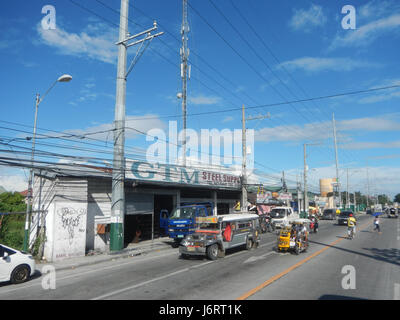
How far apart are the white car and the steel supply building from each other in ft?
14.2

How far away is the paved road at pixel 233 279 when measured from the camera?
8.55 meters

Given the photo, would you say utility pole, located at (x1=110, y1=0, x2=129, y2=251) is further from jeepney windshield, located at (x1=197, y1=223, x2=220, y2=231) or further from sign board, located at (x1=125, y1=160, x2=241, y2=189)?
jeepney windshield, located at (x1=197, y1=223, x2=220, y2=231)

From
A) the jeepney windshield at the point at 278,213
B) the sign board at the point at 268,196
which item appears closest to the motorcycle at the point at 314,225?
the jeepney windshield at the point at 278,213

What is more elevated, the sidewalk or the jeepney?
the jeepney

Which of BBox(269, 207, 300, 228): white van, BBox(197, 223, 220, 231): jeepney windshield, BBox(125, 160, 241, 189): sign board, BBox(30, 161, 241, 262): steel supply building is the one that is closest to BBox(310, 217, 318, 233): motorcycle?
BBox(269, 207, 300, 228): white van

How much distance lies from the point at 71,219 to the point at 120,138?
17.4 ft

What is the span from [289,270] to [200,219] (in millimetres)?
5287

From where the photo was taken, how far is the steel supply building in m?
15.7

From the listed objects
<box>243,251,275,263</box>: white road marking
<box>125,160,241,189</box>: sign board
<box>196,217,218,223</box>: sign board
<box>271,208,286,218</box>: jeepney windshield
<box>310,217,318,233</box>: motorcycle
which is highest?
<box>125,160,241,189</box>: sign board

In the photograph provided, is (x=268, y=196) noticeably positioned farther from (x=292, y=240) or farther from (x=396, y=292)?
(x=396, y=292)

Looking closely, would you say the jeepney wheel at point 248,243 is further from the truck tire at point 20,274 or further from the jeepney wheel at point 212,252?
the truck tire at point 20,274

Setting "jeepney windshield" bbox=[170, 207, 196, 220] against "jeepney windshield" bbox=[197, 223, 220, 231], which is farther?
"jeepney windshield" bbox=[170, 207, 196, 220]

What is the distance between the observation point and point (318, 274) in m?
10.9
